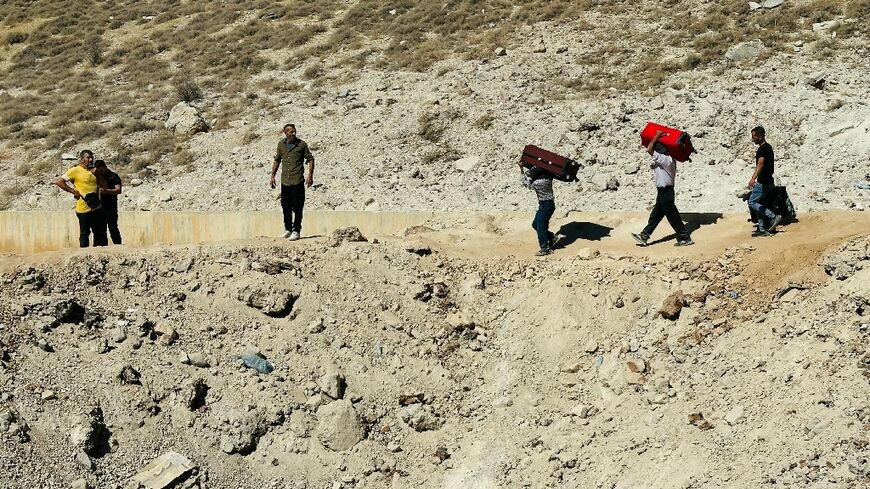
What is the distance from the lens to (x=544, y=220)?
11461 mm

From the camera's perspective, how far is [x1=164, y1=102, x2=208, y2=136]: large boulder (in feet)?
71.7

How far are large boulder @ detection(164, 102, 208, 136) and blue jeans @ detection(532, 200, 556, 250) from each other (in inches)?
485

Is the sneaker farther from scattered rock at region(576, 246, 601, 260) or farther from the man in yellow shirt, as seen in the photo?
the man in yellow shirt

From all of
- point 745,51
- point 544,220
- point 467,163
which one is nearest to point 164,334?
point 544,220

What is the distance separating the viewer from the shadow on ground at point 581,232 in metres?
12.4

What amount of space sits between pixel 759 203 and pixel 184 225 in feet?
27.6

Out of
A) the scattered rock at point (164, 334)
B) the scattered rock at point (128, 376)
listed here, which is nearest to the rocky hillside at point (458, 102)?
the scattered rock at point (164, 334)

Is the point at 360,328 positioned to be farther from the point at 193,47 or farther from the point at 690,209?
the point at 193,47

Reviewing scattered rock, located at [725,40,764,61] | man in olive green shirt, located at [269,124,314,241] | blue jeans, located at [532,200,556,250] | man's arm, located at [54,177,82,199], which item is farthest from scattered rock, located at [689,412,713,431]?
scattered rock, located at [725,40,764,61]

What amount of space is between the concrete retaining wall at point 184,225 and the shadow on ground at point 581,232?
2.24m

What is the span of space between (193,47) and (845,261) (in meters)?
23.8

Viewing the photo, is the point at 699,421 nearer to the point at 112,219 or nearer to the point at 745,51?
the point at 112,219

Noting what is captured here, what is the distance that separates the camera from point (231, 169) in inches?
760

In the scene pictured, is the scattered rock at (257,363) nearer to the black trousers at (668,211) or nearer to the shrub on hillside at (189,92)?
the black trousers at (668,211)
